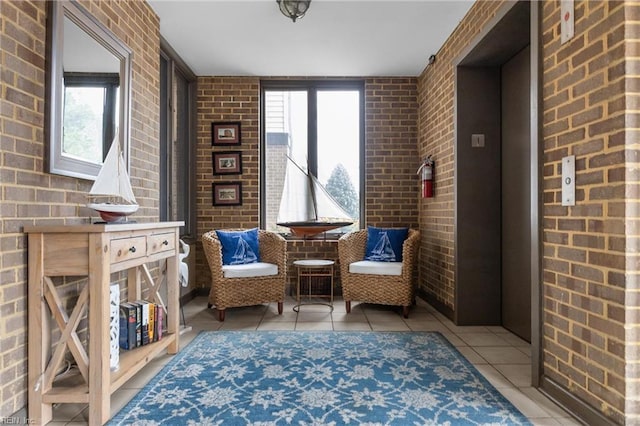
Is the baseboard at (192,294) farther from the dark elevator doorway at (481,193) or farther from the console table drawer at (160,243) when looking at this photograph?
the dark elevator doorway at (481,193)

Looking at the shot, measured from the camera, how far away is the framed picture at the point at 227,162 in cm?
427

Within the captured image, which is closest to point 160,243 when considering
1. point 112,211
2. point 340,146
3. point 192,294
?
point 112,211

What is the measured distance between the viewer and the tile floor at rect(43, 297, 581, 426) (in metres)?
1.77

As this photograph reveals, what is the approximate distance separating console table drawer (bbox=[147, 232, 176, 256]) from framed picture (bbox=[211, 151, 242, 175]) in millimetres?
A: 1904

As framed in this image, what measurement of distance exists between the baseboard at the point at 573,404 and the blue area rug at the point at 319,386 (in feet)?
0.72

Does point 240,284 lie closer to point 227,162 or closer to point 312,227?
point 312,227

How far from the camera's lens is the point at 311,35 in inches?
131

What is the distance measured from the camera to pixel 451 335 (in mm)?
2863

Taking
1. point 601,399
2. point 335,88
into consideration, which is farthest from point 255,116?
point 601,399

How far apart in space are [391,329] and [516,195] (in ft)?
4.51

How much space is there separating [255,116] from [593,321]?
360cm

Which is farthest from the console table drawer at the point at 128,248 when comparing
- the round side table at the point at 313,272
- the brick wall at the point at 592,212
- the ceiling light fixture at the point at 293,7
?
the brick wall at the point at 592,212

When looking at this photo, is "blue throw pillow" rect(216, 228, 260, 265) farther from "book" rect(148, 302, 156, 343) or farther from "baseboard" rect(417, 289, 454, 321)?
"baseboard" rect(417, 289, 454, 321)

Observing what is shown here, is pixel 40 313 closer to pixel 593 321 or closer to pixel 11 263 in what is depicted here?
pixel 11 263
